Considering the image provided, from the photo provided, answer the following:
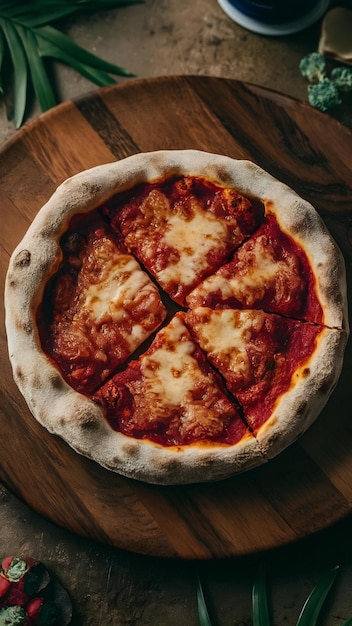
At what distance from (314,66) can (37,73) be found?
6.06 ft

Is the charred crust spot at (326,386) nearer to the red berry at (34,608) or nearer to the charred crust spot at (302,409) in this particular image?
the charred crust spot at (302,409)

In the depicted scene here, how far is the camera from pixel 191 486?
196 inches

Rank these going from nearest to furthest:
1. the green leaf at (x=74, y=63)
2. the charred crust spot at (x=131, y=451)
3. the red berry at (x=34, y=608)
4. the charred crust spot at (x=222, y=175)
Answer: the charred crust spot at (x=131, y=451), the red berry at (x=34, y=608), the charred crust spot at (x=222, y=175), the green leaf at (x=74, y=63)

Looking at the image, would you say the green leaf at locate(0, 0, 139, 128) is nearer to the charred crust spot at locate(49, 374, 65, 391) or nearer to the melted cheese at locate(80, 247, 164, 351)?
the melted cheese at locate(80, 247, 164, 351)

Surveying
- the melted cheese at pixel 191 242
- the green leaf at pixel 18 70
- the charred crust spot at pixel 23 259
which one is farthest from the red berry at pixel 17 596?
the green leaf at pixel 18 70

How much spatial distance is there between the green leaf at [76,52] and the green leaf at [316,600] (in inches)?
136

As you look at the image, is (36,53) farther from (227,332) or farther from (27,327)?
(227,332)

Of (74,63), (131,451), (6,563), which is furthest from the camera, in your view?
(74,63)

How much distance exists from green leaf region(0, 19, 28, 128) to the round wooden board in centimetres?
39

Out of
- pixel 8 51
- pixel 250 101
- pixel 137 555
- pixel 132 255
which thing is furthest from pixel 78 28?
pixel 137 555

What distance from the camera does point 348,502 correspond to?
499 centimetres

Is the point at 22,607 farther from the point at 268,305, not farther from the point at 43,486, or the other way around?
the point at 268,305

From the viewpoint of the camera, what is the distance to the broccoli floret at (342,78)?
19.4 feet

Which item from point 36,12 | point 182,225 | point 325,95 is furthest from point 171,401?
point 36,12
